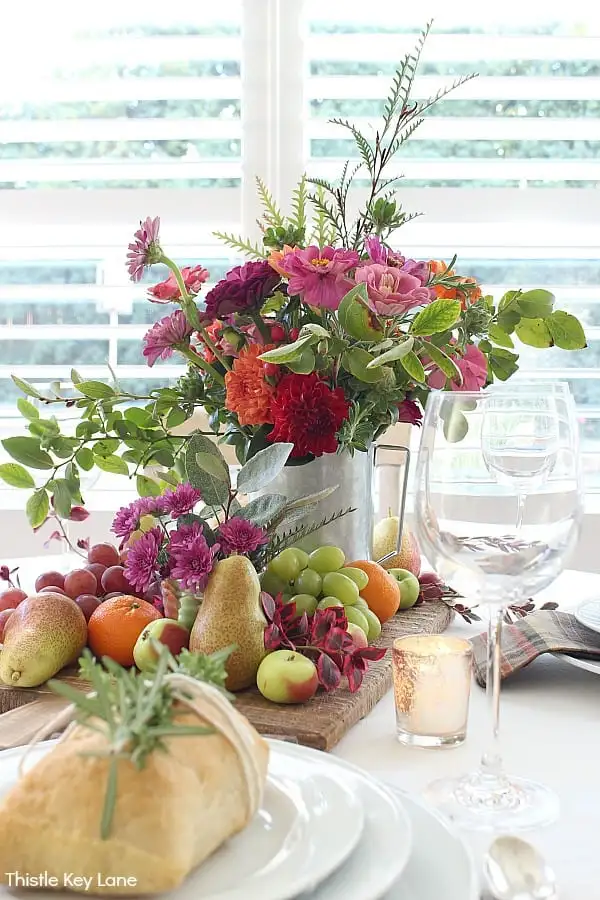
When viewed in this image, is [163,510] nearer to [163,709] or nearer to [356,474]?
[356,474]

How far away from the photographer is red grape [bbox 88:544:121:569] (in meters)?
1.12

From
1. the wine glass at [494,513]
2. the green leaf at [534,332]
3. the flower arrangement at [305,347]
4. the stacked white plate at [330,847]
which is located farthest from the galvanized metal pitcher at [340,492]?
the stacked white plate at [330,847]

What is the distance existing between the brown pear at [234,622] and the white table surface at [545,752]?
0.11 meters

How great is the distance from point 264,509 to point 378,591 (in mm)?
194

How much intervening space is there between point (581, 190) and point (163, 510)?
2.13m

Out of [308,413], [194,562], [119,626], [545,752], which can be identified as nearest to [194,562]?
[194,562]

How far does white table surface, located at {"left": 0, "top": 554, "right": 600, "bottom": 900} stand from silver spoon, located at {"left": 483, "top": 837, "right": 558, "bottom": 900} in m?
0.05

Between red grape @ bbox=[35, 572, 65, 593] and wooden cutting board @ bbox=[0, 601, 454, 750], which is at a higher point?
red grape @ bbox=[35, 572, 65, 593]

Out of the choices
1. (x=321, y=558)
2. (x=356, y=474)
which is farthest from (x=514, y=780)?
(x=356, y=474)

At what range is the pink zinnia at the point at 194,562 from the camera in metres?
0.85

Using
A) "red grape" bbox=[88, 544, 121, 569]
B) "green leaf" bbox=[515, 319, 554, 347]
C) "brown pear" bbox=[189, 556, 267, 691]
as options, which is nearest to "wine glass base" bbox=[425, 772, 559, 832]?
"brown pear" bbox=[189, 556, 267, 691]

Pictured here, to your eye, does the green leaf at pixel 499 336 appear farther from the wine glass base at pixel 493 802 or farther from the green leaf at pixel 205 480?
the wine glass base at pixel 493 802

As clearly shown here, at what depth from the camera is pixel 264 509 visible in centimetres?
93

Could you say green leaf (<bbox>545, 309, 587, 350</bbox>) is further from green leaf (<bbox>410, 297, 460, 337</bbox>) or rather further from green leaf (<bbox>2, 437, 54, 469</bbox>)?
green leaf (<bbox>2, 437, 54, 469</bbox>)
